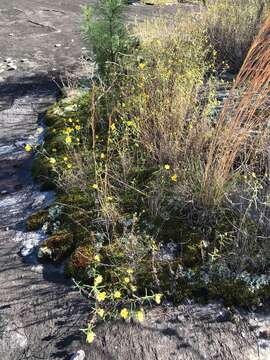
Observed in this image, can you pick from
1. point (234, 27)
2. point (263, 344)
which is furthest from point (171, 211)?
point (234, 27)

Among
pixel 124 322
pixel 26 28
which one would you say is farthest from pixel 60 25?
pixel 124 322

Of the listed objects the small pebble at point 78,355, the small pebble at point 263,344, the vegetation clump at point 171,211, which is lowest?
the small pebble at point 78,355

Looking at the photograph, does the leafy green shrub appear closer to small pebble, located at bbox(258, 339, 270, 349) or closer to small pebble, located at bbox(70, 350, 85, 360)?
small pebble, located at bbox(70, 350, 85, 360)

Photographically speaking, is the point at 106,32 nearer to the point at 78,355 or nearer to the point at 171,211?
the point at 171,211

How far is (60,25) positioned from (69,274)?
732 cm

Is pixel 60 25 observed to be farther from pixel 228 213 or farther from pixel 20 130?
pixel 228 213

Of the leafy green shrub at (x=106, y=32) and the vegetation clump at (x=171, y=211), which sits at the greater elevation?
the leafy green shrub at (x=106, y=32)

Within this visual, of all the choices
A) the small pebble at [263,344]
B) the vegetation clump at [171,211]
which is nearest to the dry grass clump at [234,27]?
the vegetation clump at [171,211]

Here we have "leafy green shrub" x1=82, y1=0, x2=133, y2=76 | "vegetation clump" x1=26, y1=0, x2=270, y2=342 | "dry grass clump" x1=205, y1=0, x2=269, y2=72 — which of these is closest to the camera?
"vegetation clump" x1=26, y1=0, x2=270, y2=342

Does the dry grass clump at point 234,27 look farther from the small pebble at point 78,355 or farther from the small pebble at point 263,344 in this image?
the small pebble at point 78,355

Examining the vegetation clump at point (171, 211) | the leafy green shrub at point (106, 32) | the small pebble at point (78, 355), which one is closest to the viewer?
the small pebble at point (78, 355)

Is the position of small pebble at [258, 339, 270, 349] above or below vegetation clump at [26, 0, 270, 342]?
below

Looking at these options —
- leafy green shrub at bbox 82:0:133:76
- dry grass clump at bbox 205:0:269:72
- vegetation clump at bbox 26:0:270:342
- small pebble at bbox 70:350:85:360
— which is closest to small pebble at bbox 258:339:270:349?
vegetation clump at bbox 26:0:270:342

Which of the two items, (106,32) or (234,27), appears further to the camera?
(234,27)
